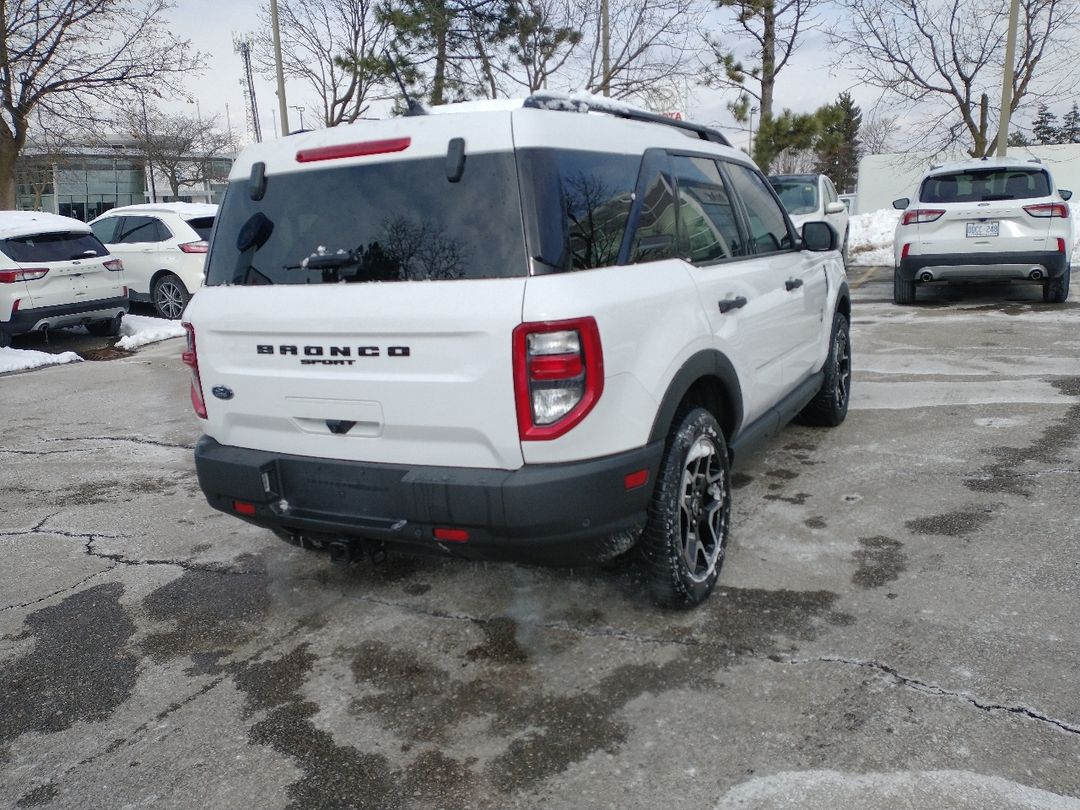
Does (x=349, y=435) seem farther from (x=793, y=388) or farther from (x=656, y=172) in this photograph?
(x=793, y=388)

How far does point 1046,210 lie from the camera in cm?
1026

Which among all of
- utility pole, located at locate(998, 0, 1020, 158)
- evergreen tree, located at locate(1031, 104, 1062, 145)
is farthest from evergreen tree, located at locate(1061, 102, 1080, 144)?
utility pole, located at locate(998, 0, 1020, 158)

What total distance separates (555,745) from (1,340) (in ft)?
34.8

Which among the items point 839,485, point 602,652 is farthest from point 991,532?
point 602,652

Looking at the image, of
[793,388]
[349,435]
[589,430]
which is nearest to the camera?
[589,430]

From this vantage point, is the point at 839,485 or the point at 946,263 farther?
the point at 946,263

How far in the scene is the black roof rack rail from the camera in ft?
10.9

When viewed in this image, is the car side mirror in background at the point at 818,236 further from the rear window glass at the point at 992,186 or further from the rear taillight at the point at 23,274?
the rear taillight at the point at 23,274

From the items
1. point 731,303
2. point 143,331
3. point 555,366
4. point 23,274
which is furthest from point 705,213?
point 143,331

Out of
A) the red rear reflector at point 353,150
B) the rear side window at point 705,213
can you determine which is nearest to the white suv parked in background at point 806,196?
the rear side window at point 705,213

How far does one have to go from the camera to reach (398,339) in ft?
9.37

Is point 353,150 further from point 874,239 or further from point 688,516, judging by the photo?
point 874,239

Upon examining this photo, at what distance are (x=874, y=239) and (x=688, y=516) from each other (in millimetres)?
21779

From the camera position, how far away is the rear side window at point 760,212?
435cm
